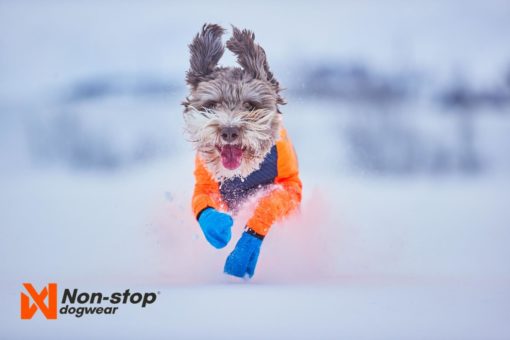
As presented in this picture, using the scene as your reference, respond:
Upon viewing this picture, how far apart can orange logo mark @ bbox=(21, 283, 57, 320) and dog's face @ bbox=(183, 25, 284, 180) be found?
117 cm

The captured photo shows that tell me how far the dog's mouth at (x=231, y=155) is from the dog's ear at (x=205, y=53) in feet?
1.60

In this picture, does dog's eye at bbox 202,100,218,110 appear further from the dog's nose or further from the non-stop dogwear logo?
the non-stop dogwear logo

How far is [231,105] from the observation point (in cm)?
406

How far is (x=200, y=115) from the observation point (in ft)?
13.3

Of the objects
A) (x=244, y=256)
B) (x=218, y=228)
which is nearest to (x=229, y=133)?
(x=218, y=228)

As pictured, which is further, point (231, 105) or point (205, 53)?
point (205, 53)

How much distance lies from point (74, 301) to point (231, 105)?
142 centimetres

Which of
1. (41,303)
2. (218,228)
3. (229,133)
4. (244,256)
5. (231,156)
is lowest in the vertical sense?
(41,303)

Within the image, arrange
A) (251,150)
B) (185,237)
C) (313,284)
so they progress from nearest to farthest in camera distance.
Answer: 1. (251,150)
2. (313,284)
3. (185,237)

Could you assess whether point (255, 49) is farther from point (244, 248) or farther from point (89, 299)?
point (89, 299)

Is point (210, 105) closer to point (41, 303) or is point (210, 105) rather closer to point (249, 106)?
point (249, 106)

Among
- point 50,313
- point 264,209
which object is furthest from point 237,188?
point 50,313

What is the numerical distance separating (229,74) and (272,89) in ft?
0.87

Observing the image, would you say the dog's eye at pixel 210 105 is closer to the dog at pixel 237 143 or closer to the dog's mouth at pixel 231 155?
the dog at pixel 237 143
